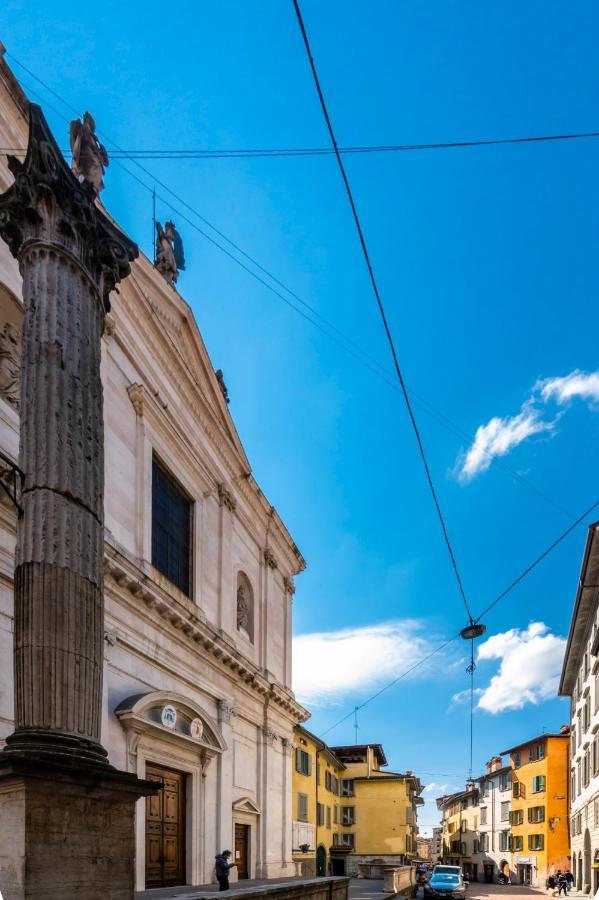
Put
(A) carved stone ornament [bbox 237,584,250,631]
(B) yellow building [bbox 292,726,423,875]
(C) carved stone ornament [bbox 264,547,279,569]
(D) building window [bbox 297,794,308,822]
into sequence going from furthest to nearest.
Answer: (B) yellow building [bbox 292,726,423,875] < (D) building window [bbox 297,794,308,822] < (C) carved stone ornament [bbox 264,547,279,569] < (A) carved stone ornament [bbox 237,584,250,631]

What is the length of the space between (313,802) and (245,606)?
21218 millimetres

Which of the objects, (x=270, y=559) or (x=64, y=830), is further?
(x=270, y=559)

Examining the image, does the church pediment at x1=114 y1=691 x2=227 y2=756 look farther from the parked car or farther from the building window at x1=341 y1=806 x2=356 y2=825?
the building window at x1=341 y1=806 x2=356 y2=825

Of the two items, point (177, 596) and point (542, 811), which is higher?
point (177, 596)

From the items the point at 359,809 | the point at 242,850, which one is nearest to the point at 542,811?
the point at 359,809

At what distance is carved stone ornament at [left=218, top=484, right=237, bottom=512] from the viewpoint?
76.6 ft

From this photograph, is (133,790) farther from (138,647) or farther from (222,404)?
(222,404)

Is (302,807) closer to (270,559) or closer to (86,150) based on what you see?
(270,559)

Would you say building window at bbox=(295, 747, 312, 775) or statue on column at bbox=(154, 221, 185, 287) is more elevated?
statue on column at bbox=(154, 221, 185, 287)

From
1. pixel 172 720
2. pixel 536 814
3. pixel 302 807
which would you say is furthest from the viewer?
pixel 536 814

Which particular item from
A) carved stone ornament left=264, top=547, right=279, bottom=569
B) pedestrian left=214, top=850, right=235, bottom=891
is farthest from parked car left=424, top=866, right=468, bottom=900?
pedestrian left=214, top=850, right=235, bottom=891

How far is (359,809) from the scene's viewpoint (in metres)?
59.2

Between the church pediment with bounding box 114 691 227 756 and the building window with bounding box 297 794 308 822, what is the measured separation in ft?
61.8

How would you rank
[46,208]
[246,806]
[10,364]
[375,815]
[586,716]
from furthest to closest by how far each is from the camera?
[375,815] < [586,716] < [246,806] < [10,364] < [46,208]
